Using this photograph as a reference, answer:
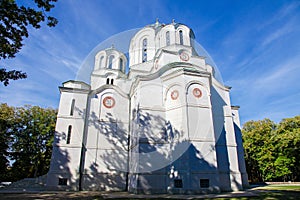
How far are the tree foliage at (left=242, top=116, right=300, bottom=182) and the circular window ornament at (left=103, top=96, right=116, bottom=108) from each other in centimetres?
2040

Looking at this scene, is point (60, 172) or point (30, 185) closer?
point (60, 172)

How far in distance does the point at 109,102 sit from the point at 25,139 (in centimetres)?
1481

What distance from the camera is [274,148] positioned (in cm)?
2475

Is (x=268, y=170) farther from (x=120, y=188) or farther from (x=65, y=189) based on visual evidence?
(x=65, y=189)

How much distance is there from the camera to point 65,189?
15.1 m

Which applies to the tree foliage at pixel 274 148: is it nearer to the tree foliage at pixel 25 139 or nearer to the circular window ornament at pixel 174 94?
the circular window ornament at pixel 174 94

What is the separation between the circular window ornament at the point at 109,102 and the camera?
18000 mm

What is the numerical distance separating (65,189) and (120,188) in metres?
4.29

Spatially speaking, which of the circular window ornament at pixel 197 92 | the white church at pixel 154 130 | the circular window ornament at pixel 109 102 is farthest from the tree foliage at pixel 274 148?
the circular window ornament at pixel 109 102

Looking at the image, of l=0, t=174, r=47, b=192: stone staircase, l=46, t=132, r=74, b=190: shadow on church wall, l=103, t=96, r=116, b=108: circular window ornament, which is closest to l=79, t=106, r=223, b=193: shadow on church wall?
l=46, t=132, r=74, b=190: shadow on church wall

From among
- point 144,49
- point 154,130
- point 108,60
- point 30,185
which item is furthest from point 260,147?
point 30,185

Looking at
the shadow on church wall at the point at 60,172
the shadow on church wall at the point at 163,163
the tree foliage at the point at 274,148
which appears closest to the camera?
the shadow on church wall at the point at 163,163

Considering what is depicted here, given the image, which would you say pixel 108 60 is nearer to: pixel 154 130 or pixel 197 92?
pixel 154 130

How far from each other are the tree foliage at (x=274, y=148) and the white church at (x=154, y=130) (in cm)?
952
